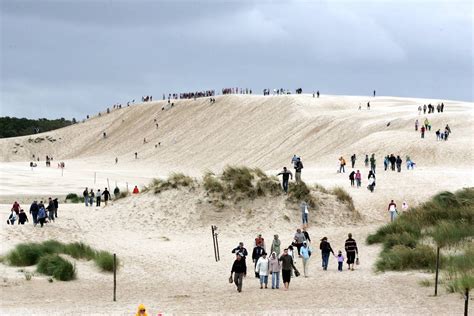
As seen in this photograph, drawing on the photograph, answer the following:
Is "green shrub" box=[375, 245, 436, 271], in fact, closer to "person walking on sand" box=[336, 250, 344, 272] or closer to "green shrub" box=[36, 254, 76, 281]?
"person walking on sand" box=[336, 250, 344, 272]

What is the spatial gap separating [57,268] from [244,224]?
11.4 metres

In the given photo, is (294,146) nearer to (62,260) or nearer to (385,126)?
(385,126)

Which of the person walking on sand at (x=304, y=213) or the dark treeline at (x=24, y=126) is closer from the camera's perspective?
the person walking on sand at (x=304, y=213)

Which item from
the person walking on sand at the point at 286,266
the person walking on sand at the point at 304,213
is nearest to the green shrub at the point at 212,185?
the person walking on sand at the point at 304,213

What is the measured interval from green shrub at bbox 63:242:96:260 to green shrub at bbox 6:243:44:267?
95 centimetres

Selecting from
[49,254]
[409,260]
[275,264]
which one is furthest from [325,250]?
[49,254]

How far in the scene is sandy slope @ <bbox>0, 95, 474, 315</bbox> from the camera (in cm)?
1777

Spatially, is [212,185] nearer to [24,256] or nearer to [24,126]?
[24,256]

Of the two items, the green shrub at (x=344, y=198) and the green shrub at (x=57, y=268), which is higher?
the green shrub at (x=344, y=198)

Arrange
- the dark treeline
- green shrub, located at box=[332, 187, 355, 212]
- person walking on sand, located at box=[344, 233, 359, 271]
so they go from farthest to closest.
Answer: the dark treeline, green shrub, located at box=[332, 187, 355, 212], person walking on sand, located at box=[344, 233, 359, 271]

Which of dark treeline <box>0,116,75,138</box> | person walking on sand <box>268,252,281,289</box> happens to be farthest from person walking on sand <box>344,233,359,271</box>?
dark treeline <box>0,116,75,138</box>

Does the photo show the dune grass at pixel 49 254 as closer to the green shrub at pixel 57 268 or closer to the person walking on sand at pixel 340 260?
the green shrub at pixel 57 268

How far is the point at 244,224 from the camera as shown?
31203 millimetres

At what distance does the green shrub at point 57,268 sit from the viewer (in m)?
20.8
